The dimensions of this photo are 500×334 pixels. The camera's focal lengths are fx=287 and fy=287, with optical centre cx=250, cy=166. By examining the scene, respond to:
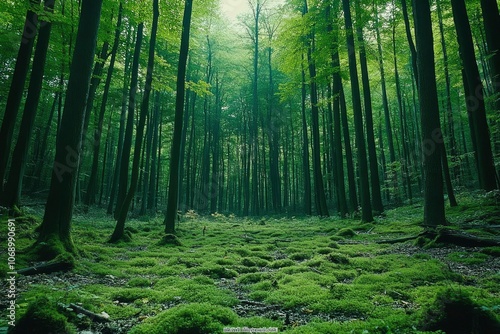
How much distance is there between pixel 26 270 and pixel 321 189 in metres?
15.1

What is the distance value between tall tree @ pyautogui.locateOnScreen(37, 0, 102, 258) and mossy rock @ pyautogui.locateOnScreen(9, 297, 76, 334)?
3.46m

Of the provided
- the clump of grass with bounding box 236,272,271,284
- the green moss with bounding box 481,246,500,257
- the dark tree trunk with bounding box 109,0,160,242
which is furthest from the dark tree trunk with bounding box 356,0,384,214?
the clump of grass with bounding box 236,272,271,284

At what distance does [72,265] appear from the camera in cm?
524

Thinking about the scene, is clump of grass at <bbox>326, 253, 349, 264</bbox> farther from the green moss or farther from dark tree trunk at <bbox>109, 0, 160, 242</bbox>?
dark tree trunk at <bbox>109, 0, 160, 242</bbox>

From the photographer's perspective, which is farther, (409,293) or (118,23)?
(118,23)

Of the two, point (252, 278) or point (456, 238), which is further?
point (456, 238)

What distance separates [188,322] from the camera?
2822 mm

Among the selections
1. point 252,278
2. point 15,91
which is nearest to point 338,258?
point 252,278

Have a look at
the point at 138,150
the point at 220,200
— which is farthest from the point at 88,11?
the point at 220,200

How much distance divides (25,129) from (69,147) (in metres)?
4.71

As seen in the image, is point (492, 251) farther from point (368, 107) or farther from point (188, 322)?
point (368, 107)

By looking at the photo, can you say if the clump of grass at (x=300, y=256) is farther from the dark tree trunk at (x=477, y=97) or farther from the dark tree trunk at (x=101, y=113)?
the dark tree trunk at (x=101, y=113)

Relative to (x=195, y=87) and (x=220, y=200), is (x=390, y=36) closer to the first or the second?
(x=195, y=87)

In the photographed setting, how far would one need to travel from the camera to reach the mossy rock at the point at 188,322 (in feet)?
9.08
